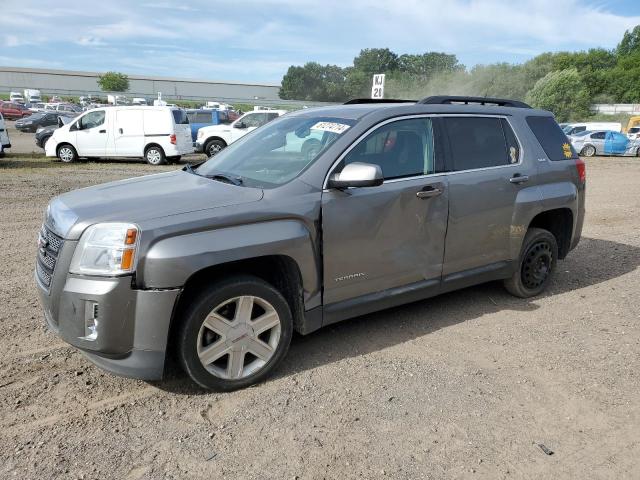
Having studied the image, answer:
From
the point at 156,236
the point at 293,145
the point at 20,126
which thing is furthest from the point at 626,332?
the point at 20,126

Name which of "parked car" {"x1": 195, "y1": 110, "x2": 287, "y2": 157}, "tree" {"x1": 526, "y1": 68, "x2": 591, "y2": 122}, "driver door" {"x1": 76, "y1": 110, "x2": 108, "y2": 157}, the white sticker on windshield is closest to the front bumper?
the white sticker on windshield

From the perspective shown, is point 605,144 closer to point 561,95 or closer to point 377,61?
point 561,95

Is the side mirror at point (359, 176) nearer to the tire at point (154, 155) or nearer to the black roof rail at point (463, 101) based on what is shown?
the black roof rail at point (463, 101)

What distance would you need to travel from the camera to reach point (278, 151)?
403 cm

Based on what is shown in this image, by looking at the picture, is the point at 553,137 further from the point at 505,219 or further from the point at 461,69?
the point at 461,69

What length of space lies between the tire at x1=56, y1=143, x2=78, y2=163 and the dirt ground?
13.3 m

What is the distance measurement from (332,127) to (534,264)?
2.52m

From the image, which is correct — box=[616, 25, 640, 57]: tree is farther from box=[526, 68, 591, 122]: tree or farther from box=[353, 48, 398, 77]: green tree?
box=[526, 68, 591, 122]: tree

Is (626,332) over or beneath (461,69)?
beneath

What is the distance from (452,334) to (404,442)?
155cm

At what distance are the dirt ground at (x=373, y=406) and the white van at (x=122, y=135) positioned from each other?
12509 mm

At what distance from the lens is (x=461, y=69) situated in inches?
3123

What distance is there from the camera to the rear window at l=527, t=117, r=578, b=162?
16.1 feet

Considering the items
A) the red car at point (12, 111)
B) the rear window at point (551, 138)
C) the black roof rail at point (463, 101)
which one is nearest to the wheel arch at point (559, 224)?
the rear window at point (551, 138)
